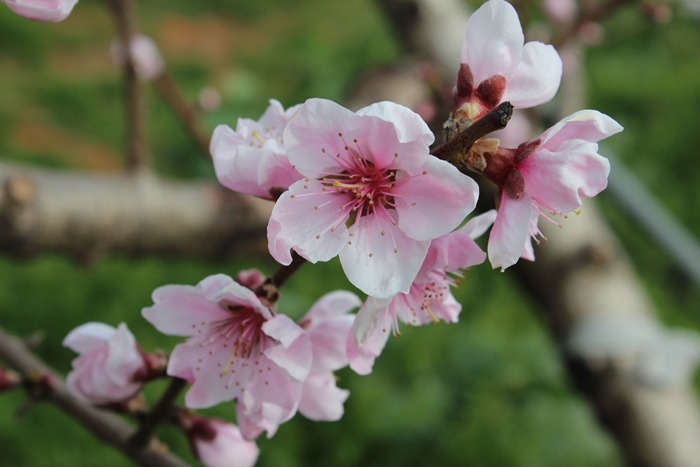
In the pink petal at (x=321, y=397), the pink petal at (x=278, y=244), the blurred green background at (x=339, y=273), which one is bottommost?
the blurred green background at (x=339, y=273)

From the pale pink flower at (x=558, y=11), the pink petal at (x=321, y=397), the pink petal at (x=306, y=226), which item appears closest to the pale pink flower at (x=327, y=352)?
the pink petal at (x=321, y=397)

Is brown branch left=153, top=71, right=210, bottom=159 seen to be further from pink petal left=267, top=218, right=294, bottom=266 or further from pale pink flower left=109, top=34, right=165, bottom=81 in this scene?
pink petal left=267, top=218, right=294, bottom=266

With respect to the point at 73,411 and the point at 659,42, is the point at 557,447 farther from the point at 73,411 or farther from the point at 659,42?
the point at 659,42

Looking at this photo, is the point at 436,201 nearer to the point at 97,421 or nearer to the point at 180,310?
the point at 180,310

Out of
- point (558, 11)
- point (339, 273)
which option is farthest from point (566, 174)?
point (339, 273)

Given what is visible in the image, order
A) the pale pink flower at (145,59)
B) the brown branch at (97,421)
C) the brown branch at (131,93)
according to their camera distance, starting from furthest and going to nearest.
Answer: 1. the pale pink flower at (145,59)
2. the brown branch at (131,93)
3. the brown branch at (97,421)

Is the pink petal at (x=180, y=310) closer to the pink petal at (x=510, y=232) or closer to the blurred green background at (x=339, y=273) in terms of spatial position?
the pink petal at (x=510, y=232)

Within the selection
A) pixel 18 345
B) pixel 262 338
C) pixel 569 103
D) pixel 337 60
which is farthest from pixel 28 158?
pixel 262 338
